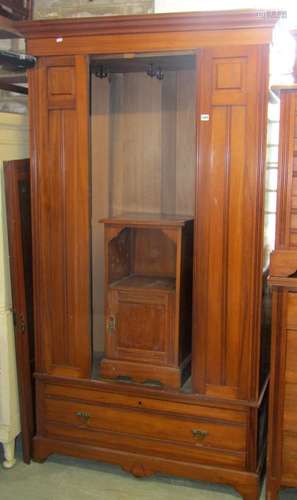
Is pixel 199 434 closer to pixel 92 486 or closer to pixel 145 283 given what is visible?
pixel 92 486

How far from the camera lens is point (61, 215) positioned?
2.70 metres

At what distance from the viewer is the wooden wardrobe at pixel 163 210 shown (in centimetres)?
238

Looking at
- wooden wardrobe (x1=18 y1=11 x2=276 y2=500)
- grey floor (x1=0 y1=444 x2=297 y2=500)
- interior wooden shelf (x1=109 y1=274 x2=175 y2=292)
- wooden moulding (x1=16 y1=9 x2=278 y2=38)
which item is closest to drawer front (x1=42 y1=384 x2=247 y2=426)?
wooden wardrobe (x1=18 y1=11 x2=276 y2=500)

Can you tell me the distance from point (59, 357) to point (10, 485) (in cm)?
65

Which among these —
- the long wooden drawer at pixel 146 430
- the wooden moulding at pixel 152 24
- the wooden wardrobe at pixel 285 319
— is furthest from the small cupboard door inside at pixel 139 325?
the wooden moulding at pixel 152 24

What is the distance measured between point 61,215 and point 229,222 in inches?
32.5

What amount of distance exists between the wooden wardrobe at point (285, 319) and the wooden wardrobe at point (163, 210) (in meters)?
0.09

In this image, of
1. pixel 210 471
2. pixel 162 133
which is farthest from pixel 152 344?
pixel 162 133

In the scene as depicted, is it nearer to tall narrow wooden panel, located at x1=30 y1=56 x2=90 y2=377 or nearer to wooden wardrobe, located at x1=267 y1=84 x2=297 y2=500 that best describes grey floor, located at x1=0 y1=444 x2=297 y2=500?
wooden wardrobe, located at x1=267 y1=84 x2=297 y2=500

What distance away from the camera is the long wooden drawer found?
8.54 ft

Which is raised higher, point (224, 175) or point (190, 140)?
point (190, 140)

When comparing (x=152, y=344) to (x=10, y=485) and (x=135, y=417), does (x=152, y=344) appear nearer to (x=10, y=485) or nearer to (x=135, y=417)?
(x=135, y=417)

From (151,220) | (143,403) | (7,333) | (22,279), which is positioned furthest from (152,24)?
(143,403)

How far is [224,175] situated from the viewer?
242 cm
